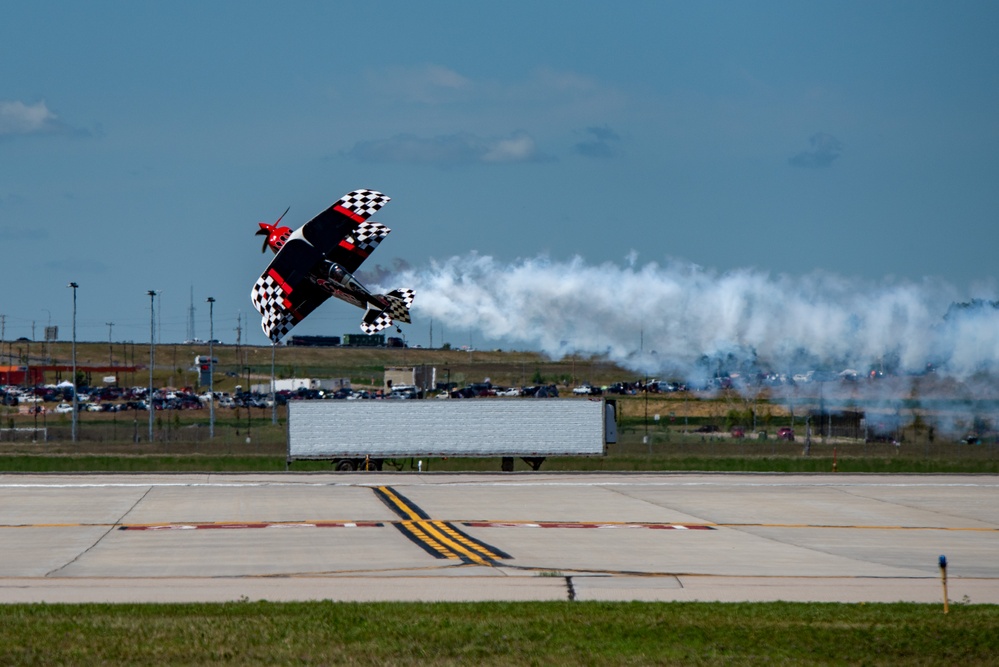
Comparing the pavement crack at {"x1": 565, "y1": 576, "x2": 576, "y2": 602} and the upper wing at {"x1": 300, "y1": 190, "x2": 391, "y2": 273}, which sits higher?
the upper wing at {"x1": 300, "y1": 190, "x2": 391, "y2": 273}

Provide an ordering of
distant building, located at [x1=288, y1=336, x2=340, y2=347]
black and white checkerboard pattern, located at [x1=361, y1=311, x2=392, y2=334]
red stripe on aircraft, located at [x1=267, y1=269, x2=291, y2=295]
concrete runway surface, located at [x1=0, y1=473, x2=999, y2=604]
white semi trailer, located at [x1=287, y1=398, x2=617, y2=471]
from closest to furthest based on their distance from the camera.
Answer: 1. concrete runway surface, located at [x1=0, y1=473, x2=999, y2=604]
2. red stripe on aircraft, located at [x1=267, y1=269, x2=291, y2=295]
3. black and white checkerboard pattern, located at [x1=361, y1=311, x2=392, y2=334]
4. white semi trailer, located at [x1=287, y1=398, x2=617, y2=471]
5. distant building, located at [x1=288, y1=336, x2=340, y2=347]

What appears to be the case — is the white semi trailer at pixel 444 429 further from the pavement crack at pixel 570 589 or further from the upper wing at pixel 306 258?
the pavement crack at pixel 570 589

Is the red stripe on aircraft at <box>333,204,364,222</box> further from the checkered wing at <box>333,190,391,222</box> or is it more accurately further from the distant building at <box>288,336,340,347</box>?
the distant building at <box>288,336,340,347</box>

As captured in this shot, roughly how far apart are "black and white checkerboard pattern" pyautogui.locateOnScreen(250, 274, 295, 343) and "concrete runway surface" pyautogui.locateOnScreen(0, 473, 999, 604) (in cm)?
568

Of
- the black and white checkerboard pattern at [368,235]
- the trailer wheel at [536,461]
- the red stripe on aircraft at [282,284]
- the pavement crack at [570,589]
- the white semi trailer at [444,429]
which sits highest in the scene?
the black and white checkerboard pattern at [368,235]

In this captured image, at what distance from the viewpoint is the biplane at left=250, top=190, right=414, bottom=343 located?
44.4 m

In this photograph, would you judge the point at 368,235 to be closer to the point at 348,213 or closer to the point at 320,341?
the point at 348,213

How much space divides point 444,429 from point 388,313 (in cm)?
1822

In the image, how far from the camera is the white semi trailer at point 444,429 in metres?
62.7

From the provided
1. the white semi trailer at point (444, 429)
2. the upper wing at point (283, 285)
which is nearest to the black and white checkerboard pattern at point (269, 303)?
the upper wing at point (283, 285)

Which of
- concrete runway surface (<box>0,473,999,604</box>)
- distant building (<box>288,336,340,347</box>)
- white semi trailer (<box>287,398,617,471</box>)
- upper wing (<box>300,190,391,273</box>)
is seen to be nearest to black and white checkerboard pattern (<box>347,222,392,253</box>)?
upper wing (<box>300,190,391,273</box>)

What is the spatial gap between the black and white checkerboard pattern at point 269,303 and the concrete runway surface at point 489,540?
224 inches

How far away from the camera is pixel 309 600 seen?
21.1 metres

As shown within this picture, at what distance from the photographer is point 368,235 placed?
150 ft
